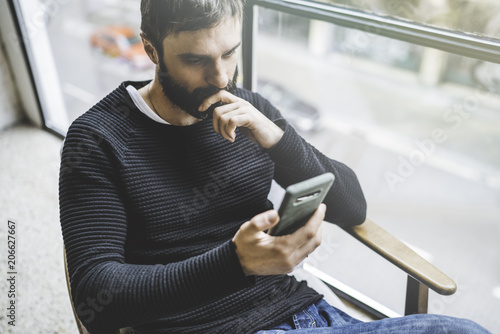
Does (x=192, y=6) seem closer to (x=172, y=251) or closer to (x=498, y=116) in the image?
(x=172, y=251)

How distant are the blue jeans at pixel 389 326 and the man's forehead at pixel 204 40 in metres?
0.73

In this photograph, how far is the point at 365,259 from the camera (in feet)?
7.70

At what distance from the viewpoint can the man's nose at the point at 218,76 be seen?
1.00m

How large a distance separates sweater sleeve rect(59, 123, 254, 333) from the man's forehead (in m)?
0.30

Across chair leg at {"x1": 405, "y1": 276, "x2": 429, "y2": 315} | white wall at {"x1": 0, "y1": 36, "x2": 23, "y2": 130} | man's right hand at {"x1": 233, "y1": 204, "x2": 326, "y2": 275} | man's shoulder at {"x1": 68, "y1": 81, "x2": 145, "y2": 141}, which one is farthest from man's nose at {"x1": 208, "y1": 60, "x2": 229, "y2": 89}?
white wall at {"x1": 0, "y1": 36, "x2": 23, "y2": 130}

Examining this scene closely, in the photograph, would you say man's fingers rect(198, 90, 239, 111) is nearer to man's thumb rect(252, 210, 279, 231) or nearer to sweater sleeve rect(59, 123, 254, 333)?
sweater sleeve rect(59, 123, 254, 333)

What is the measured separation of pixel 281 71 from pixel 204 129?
18.6ft

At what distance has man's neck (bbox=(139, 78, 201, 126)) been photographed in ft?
3.59

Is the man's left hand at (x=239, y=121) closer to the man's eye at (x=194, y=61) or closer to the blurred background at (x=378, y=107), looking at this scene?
the man's eye at (x=194, y=61)

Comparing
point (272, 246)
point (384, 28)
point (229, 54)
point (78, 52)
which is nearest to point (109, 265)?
point (272, 246)

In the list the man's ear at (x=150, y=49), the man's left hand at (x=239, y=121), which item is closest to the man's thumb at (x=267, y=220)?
the man's left hand at (x=239, y=121)

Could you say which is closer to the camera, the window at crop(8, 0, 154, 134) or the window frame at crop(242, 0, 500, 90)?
the window frame at crop(242, 0, 500, 90)

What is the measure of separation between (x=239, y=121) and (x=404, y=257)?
586mm

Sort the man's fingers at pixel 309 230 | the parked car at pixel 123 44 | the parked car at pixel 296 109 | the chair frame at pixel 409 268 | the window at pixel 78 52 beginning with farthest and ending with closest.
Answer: the parked car at pixel 123 44, the parked car at pixel 296 109, the window at pixel 78 52, the chair frame at pixel 409 268, the man's fingers at pixel 309 230
